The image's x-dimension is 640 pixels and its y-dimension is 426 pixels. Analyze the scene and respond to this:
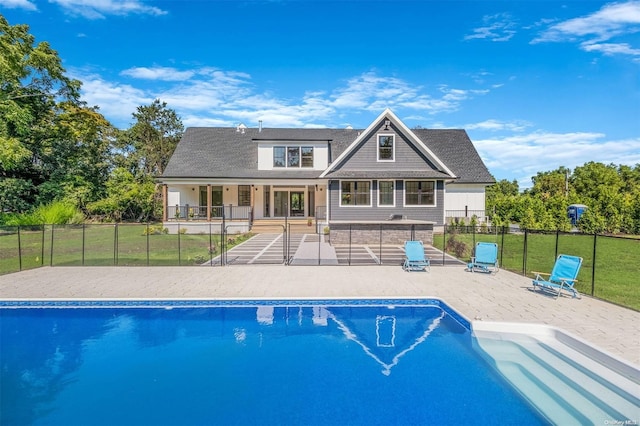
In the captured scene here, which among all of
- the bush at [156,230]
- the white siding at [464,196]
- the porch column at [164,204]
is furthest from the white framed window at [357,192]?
the porch column at [164,204]

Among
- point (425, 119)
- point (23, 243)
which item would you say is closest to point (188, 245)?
point (23, 243)

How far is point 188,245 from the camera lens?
680 inches

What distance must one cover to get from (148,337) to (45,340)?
211 cm

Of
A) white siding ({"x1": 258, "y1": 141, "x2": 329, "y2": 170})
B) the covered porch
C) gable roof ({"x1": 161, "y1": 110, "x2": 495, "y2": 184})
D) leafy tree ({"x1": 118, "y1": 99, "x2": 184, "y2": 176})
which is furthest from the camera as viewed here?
leafy tree ({"x1": 118, "y1": 99, "x2": 184, "y2": 176})

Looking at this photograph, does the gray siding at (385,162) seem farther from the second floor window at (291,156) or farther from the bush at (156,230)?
the bush at (156,230)

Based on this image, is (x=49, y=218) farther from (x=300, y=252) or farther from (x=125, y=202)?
(x=300, y=252)

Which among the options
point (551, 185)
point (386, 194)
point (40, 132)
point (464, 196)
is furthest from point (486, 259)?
point (551, 185)

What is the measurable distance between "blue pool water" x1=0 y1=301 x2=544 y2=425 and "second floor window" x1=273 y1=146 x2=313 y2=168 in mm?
17762

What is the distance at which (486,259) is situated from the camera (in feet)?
37.7

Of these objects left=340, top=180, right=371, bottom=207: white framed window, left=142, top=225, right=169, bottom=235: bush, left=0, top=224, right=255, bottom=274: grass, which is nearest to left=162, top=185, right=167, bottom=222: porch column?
left=142, top=225, right=169, bottom=235: bush

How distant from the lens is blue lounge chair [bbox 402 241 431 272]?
467 inches

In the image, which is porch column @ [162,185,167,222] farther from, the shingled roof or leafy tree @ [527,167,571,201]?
leafy tree @ [527,167,571,201]

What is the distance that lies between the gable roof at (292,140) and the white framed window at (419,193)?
2.30ft

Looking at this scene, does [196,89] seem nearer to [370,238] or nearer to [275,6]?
[275,6]
